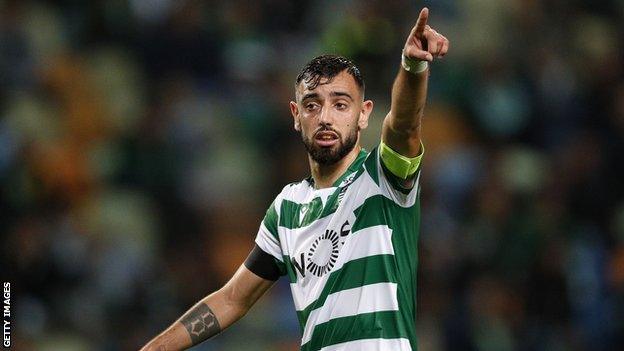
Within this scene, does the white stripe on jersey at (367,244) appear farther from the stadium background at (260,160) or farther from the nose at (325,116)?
the stadium background at (260,160)

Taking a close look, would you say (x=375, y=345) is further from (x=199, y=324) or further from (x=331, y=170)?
(x=199, y=324)

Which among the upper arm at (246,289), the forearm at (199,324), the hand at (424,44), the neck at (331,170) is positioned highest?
the hand at (424,44)

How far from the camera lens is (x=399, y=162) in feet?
13.3

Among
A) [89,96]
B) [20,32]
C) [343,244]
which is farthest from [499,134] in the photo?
[343,244]

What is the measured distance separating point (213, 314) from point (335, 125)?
3.75 ft

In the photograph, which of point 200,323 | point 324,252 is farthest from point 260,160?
point 324,252

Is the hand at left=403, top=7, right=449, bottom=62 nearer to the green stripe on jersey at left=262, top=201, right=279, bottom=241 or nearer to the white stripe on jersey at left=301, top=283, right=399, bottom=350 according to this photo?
the white stripe on jersey at left=301, top=283, right=399, bottom=350

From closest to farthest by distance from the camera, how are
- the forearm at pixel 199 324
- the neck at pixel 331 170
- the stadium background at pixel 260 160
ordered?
the neck at pixel 331 170 < the forearm at pixel 199 324 < the stadium background at pixel 260 160

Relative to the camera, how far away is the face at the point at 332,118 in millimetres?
4352

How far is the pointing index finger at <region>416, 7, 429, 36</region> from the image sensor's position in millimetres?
3689

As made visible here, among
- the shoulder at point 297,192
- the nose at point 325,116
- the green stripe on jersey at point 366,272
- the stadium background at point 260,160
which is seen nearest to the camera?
the green stripe on jersey at point 366,272

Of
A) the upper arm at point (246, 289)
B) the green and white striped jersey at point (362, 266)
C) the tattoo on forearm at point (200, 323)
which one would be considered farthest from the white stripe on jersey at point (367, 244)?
the tattoo on forearm at point (200, 323)

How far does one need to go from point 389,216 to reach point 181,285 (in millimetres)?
3626

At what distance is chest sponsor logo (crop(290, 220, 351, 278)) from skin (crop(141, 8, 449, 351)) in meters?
0.29
